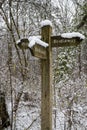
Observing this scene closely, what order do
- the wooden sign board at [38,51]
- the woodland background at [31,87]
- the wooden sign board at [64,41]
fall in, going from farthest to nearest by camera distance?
1. the woodland background at [31,87]
2. the wooden sign board at [64,41]
3. the wooden sign board at [38,51]

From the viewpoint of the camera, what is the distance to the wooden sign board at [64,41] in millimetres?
2861

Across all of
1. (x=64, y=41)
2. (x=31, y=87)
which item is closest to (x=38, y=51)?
(x=64, y=41)

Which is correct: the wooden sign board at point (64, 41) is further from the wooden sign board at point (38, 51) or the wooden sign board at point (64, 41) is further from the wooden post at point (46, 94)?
the wooden sign board at point (38, 51)

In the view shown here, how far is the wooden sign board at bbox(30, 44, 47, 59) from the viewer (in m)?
2.35

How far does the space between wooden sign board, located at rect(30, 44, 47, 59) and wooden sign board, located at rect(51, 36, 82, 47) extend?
0.68 ft

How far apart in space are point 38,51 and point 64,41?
508 millimetres

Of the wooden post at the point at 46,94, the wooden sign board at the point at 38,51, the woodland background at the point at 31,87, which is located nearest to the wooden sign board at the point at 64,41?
the wooden post at the point at 46,94

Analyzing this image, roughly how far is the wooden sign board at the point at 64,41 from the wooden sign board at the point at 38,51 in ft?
0.68

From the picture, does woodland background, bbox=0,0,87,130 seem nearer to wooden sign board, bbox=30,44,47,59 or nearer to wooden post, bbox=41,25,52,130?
wooden post, bbox=41,25,52,130

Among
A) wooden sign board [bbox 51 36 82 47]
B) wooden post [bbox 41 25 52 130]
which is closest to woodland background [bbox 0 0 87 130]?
wooden post [bbox 41 25 52 130]

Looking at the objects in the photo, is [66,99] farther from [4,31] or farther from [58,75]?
[4,31]

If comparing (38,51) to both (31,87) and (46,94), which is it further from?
(31,87)

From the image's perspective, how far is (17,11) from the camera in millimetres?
6719

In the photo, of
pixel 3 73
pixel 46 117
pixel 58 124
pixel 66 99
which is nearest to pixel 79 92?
pixel 66 99
